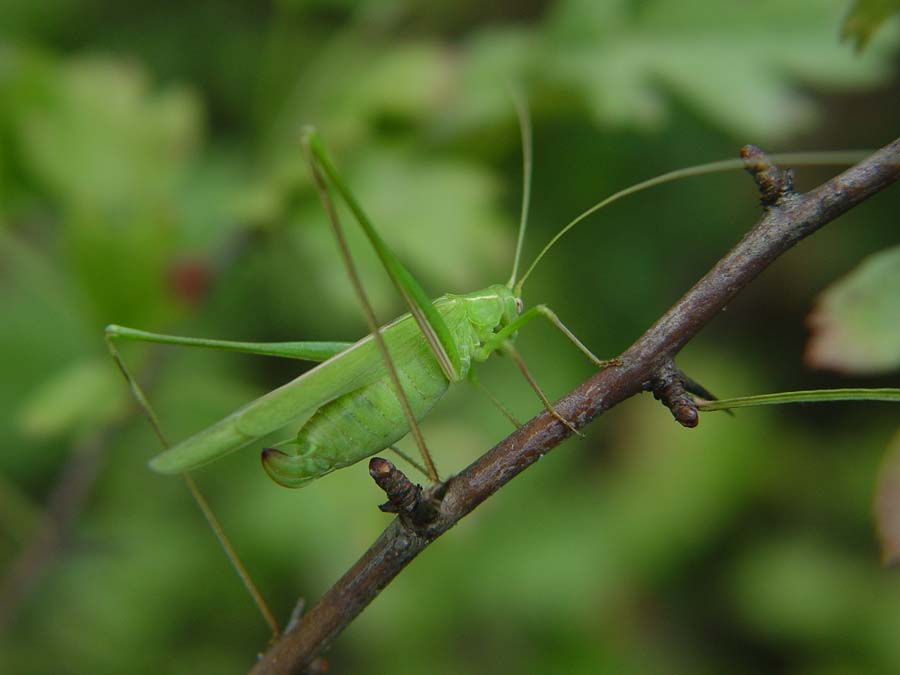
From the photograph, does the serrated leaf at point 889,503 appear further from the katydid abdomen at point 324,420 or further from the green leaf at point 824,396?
the katydid abdomen at point 324,420

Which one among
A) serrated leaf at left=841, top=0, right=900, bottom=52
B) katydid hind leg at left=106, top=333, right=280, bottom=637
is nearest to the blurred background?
katydid hind leg at left=106, top=333, right=280, bottom=637

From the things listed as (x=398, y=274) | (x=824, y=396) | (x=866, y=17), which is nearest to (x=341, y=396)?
(x=398, y=274)

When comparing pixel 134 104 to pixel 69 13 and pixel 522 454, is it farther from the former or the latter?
pixel 522 454

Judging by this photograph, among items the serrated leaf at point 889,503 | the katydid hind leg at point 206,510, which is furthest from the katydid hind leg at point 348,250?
the serrated leaf at point 889,503

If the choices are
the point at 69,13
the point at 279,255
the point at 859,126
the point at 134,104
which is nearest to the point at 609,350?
the point at 279,255

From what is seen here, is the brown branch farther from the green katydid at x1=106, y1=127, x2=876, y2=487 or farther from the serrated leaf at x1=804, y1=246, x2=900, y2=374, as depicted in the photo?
the serrated leaf at x1=804, y1=246, x2=900, y2=374

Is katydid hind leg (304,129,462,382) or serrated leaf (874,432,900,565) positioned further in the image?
katydid hind leg (304,129,462,382)

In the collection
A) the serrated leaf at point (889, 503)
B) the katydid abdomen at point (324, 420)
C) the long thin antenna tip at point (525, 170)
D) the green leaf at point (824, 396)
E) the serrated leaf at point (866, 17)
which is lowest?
the serrated leaf at point (889, 503)
